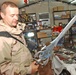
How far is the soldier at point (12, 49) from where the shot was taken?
1.31m

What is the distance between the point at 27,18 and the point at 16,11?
21.6 feet

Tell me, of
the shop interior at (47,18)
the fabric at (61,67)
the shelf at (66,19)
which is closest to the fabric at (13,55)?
the fabric at (61,67)

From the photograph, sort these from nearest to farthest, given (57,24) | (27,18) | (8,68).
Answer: (8,68) < (27,18) < (57,24)

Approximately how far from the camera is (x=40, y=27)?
814 cm

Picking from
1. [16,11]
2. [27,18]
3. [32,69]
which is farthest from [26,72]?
[27,18]

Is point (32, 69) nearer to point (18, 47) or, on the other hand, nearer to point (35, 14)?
point (18, 47)

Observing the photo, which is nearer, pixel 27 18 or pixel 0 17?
pixel 0 17

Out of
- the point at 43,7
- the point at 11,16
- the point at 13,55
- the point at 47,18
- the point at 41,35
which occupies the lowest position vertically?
the point at 41,35

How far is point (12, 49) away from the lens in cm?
136

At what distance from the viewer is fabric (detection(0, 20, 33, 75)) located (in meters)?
1.30

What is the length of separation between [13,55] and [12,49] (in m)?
0.05

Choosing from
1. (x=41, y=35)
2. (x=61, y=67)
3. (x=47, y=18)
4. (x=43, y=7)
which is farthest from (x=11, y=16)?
(x=43, y=7)

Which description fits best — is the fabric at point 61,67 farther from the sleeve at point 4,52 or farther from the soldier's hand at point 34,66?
the sleeve at point 4,52

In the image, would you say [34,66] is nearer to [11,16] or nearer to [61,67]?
[11,16]
